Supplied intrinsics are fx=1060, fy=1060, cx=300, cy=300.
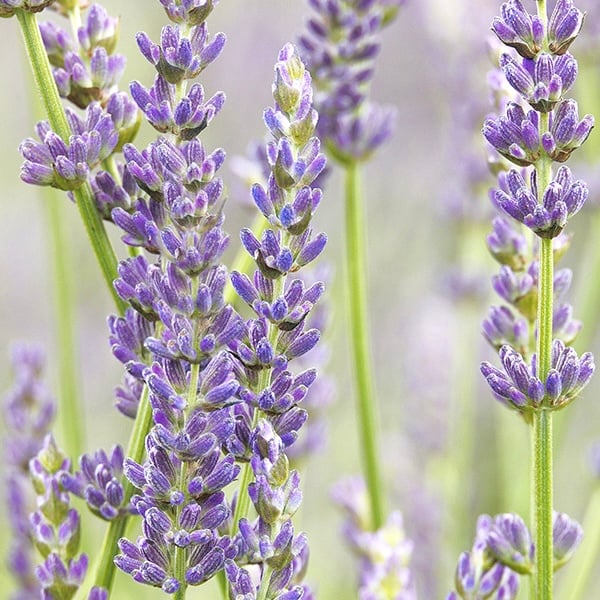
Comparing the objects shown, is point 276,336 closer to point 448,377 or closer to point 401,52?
point 448,377

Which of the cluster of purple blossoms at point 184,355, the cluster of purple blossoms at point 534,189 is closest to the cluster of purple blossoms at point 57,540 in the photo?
the cluster of purple blossoms at point 184,355

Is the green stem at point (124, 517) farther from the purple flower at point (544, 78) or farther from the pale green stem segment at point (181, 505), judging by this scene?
the purple flower at point (544, 78)

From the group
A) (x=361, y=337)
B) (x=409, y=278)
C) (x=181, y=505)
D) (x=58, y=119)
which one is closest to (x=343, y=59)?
(x=361, y=337)

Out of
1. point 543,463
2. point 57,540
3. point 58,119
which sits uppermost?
point 58,119

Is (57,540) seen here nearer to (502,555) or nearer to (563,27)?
(502,555)

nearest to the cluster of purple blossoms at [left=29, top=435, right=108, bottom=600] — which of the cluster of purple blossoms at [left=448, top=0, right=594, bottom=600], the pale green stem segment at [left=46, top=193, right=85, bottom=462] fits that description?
the cluster of purple blossoms at [left=448, top=0, right=594, bottom=600]

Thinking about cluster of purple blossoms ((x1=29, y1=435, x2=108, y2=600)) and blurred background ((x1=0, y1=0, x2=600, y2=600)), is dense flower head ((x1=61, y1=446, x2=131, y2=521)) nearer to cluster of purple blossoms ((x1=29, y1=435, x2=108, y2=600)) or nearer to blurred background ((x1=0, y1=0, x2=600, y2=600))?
cluster of purple blossoms ((x1=29, y1=435, x2=108, y2=600))

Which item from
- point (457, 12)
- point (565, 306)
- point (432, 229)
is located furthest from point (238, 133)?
point (565, 306)

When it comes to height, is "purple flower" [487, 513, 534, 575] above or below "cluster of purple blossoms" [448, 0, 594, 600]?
below
